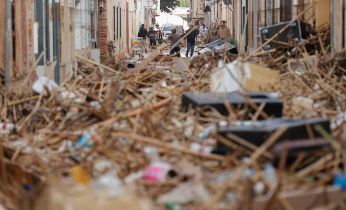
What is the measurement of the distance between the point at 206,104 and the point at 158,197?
2098 mm

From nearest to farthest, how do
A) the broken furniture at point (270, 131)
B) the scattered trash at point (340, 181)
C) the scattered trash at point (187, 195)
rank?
1. the scattered trash at point (187, 195)
2. the scattered trash at point (340, 181)
3. the broken furniture at point (270, 131)

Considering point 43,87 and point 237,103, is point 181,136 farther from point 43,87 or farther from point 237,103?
point 43,87

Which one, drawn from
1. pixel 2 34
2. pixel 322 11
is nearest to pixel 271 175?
pixel 2 34

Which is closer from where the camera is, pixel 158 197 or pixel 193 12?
pixel 158 197

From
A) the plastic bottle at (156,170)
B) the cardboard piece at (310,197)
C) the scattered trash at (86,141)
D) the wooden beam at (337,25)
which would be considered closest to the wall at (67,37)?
the wooden beam at (337,25)

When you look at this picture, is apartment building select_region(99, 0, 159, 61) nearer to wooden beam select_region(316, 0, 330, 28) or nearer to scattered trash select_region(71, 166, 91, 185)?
wooden beam select_region(316, 0, 330, 28)

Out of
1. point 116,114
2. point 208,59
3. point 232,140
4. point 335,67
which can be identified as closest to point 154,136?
point 232,140

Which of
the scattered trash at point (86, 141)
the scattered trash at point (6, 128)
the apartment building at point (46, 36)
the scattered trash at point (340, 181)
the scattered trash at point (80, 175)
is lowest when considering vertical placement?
the scattered trash at point (6, 128)

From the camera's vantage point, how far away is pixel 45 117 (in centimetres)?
766

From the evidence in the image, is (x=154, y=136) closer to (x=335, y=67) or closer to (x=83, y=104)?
(x=83, y=104)

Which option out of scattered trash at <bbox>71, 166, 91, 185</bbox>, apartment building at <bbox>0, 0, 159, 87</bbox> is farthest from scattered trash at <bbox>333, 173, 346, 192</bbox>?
apartment building at <bbox>0, 0, 159, 87</bbox>

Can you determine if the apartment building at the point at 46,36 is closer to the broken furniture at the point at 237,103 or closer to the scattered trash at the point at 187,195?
the broken furniture at the point at 237,103

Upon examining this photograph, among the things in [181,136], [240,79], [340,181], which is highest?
[240,79]

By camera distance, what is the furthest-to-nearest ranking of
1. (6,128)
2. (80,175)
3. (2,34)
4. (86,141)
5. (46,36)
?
(46,36), (2,34), (6,128), (86,141), (80,175)
